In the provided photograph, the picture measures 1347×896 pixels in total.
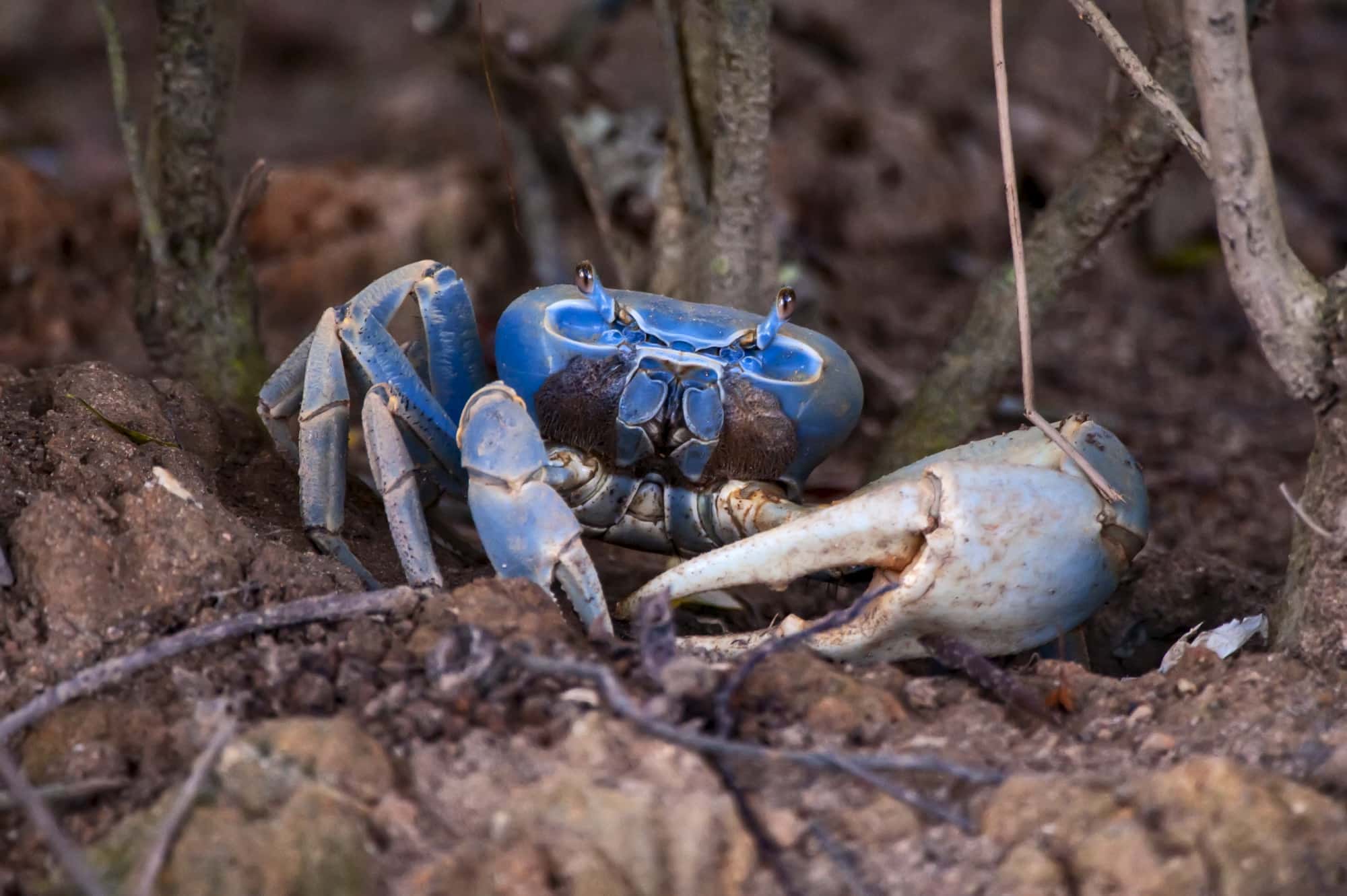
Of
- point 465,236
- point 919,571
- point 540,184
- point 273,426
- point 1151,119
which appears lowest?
point 465,236

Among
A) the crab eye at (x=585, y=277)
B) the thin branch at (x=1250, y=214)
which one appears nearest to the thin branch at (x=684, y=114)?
the crab eye at (x=585, y=277)

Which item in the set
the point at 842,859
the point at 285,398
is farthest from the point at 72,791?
the point at 285,398

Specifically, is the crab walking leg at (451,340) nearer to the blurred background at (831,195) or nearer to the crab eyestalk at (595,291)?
the crab eyestalk at (595,291)

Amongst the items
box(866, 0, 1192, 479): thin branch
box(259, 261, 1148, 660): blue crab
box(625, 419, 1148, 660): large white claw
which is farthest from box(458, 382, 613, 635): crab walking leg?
box(866, 0, 1192, 479): thin branch

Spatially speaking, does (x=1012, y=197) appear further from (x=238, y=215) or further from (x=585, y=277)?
(x=238, y=215)

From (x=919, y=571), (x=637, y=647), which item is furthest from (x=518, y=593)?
(x=919, y=571)

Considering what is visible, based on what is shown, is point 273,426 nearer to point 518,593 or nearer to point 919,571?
point 518,593
